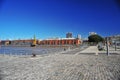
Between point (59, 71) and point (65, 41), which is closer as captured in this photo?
point (59, 71)

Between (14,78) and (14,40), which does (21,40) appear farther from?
(14,78)

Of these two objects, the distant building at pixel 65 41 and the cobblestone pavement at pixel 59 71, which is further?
the distant building at pixel 65 41

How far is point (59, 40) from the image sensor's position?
126750mm

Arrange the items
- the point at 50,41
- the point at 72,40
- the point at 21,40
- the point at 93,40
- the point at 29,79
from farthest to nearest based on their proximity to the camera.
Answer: the point at 21,40 → the point at 50,41 → the point at 72,40 → the point at 93,40 → the point at 29,79

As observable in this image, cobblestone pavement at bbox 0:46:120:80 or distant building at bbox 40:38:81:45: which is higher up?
distant building at bbox 40:38:81:45

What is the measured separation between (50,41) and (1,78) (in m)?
121

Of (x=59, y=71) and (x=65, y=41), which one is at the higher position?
(x=65, y=41)

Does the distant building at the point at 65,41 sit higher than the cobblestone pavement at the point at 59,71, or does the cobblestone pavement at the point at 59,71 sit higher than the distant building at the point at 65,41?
the distant building at the point at 65,41

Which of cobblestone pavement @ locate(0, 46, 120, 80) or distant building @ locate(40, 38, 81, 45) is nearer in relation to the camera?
cobblestone pavement @ locate(0, 46, 120, 80)

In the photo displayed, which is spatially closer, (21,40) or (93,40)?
(93,40)

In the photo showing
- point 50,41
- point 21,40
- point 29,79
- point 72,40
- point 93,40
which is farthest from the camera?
point 21,40

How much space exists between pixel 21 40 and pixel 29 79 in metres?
151

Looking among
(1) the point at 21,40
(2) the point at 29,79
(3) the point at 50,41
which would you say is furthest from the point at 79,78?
(1) the point at 21,40

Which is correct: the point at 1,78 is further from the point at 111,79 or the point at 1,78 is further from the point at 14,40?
the point at 14,40
